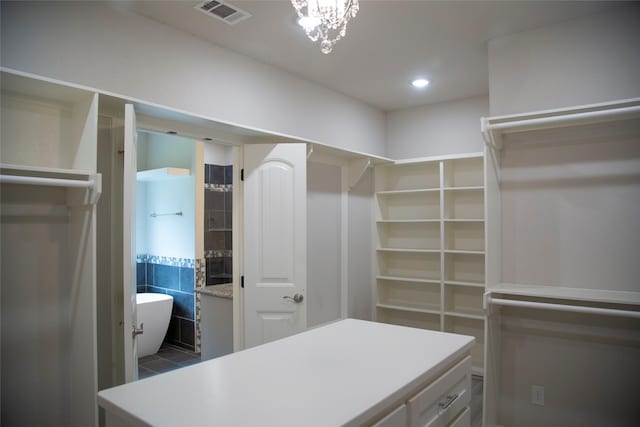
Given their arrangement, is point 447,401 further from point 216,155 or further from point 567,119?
point 216,155

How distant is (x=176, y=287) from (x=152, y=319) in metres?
0.48

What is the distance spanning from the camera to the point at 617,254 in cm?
257

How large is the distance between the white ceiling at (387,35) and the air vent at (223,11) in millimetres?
46

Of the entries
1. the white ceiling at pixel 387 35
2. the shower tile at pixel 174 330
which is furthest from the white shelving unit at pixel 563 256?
the shower tile at pixel 174 330

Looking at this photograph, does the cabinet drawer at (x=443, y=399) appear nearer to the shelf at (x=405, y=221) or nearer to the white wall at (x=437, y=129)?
the shelf at (x=405, y=221)

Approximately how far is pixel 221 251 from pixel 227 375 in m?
3.78

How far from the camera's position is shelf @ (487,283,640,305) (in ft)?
7.77

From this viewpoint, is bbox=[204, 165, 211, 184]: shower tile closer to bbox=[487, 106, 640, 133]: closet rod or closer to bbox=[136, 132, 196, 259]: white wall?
bbox=[136, 132, 196, 259]: white wall

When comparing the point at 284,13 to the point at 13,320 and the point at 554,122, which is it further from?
the point at 13,320

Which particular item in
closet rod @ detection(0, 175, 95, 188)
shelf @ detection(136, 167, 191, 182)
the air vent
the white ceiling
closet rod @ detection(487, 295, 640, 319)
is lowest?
closet rod @ detection(487, 295, 640, 319)

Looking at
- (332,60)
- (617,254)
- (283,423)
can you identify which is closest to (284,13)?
(332,60)

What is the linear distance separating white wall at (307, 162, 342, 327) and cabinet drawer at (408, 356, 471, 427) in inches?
84.6

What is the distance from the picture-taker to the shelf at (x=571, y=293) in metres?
2.37

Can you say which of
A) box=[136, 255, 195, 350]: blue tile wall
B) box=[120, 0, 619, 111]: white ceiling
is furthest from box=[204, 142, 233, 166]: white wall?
box=[120, 0, 619, 111]: white ceiling
